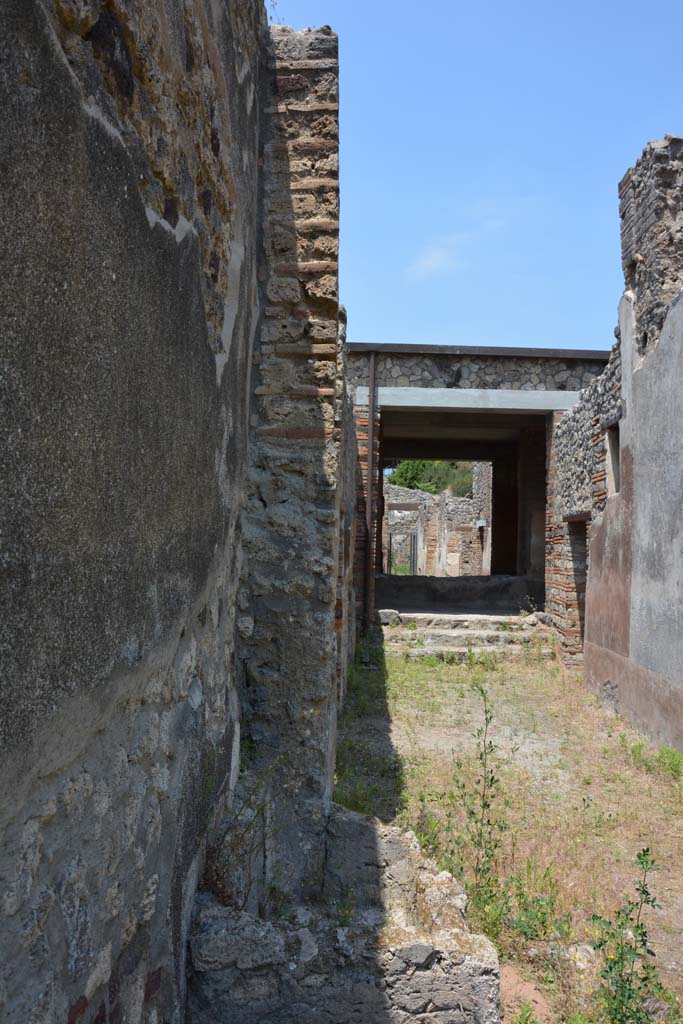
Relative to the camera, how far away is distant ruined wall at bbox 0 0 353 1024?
953mm

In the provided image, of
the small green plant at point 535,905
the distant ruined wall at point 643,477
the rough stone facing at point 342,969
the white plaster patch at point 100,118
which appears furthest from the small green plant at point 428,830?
the white plaster patch at point 100,118

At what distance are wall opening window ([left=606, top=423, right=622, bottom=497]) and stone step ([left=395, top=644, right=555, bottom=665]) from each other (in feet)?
9.56

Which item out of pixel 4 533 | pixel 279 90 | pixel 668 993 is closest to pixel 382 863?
pixel 668 993

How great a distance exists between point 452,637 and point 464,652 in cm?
32

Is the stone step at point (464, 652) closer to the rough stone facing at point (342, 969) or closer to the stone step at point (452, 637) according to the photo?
the stone step at point (452, 637)

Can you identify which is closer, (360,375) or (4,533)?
(4,533)

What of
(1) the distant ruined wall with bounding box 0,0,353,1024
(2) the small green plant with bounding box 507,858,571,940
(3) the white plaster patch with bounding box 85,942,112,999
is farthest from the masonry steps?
(3) the white plaster patch with bounding box 85,942,112,999

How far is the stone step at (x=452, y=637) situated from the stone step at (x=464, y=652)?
0.12 metres

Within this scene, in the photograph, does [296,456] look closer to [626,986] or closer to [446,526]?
[626,986]

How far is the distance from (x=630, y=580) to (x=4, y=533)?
6.82 m

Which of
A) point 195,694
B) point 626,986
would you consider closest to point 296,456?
point 195,694

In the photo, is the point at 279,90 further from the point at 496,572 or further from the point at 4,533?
the point at 496,572

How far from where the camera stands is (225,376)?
2.32 metres

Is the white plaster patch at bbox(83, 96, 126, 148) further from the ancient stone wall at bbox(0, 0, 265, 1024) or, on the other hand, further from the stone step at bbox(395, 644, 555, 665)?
the stone step at bbox(395, 644, 555, 665)
